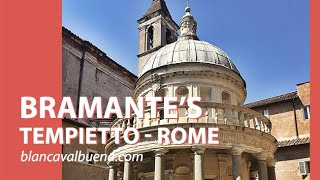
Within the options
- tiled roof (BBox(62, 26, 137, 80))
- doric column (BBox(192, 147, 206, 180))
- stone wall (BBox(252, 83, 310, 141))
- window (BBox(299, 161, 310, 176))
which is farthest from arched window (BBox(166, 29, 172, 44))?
doric column (BBox(192, 147, 206, 180))

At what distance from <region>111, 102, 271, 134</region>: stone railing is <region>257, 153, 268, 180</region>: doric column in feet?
3.87

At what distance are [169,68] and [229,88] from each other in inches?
127

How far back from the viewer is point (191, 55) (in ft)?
62.2

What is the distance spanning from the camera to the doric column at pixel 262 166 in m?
15.1

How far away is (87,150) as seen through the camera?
26.5m

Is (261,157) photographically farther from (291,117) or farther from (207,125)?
(291,117)

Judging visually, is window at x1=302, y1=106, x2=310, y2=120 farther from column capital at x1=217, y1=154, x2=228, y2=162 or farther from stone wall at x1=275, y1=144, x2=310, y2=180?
column capital at x1=217, y1=154, x2=228, y2=162

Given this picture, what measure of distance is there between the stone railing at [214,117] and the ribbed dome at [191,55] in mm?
4045

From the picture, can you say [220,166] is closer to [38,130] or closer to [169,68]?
[169,68]

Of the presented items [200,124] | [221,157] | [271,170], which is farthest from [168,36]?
[200,124]

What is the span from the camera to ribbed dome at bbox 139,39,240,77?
61.9 feet

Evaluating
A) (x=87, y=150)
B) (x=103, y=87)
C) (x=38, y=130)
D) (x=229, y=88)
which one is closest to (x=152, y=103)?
(x=229, y=88)

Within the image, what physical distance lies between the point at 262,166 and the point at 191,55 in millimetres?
6769

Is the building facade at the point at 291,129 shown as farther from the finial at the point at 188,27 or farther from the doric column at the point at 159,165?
the doric column at the point at 159,165
